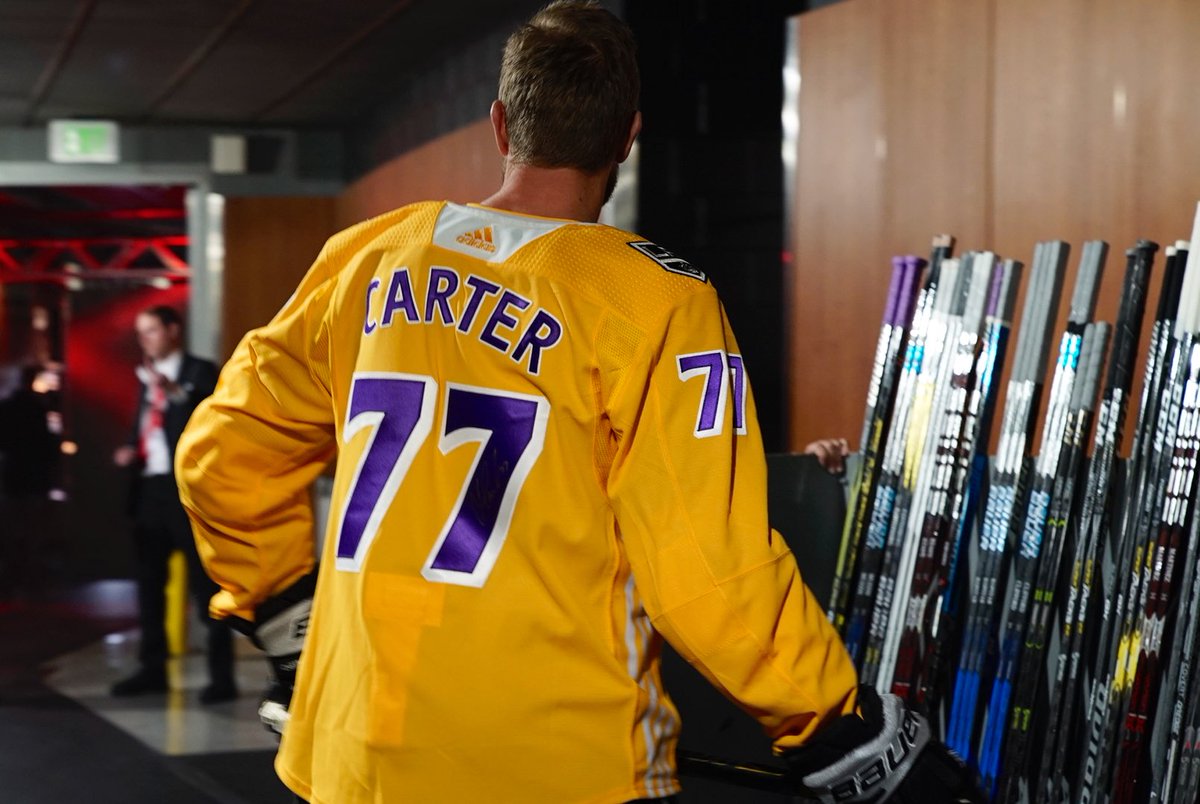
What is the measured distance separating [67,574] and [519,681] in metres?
9.63

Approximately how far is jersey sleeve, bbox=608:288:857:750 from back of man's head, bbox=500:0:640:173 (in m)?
0.19

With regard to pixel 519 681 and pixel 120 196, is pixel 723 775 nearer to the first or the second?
pixel 519 681

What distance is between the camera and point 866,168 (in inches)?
129

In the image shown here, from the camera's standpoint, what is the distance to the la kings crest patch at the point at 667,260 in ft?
4.08

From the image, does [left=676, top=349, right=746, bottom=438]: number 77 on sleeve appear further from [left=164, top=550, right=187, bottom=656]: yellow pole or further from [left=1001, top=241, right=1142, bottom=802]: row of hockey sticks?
[left=164, top=550, right=187, bottom=656]: yellow pole

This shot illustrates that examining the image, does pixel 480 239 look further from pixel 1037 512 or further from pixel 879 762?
pixel 1037 512

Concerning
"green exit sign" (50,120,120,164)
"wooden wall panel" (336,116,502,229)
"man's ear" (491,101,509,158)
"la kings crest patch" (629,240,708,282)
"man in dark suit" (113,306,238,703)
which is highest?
"green exit sign" (50,120,120,164)

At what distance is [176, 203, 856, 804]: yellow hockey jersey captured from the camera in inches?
45.8

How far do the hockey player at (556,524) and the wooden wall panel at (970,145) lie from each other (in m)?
1.55

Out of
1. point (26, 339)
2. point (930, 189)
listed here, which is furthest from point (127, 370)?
point (930, 189)

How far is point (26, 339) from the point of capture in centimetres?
1338

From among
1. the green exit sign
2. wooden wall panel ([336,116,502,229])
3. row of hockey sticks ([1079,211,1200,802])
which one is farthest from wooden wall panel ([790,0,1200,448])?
the green exit sign

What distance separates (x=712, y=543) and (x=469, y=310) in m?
0.32

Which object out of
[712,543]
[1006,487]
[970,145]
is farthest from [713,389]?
[970,145]
